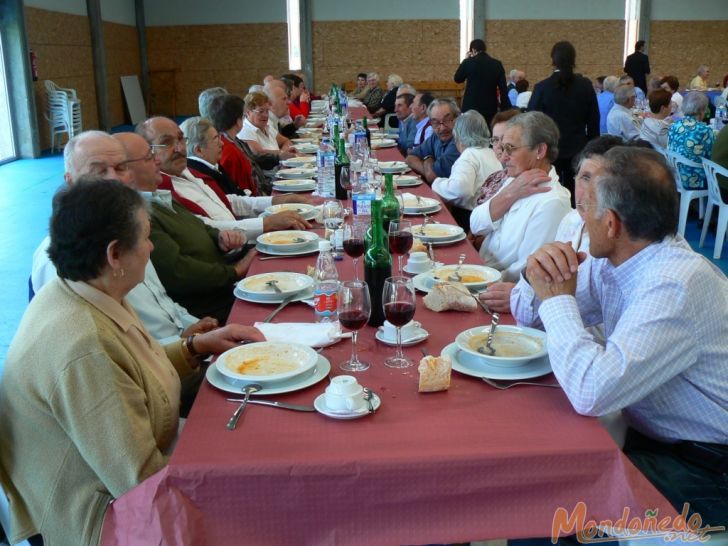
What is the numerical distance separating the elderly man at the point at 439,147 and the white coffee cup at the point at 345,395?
3.69m

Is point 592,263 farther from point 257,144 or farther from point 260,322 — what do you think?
point 257,144

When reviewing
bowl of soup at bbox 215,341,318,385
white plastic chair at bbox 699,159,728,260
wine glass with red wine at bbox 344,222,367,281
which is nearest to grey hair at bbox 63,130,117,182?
wine glass with red wine at bbox 344,222,367,281

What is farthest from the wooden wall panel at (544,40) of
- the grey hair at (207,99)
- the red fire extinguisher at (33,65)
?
the grey hair at (207,99)

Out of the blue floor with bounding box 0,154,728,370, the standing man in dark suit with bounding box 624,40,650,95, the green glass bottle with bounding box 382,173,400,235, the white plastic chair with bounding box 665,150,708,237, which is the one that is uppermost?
the standing man in dark suit with bounding box 624,40,650,95

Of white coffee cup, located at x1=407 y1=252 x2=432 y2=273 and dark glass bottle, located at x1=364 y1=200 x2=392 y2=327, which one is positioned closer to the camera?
dark glass bottle, located at x1=364 y1=200 x2=392 y2=327

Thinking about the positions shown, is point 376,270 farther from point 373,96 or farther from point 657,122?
point 373,96

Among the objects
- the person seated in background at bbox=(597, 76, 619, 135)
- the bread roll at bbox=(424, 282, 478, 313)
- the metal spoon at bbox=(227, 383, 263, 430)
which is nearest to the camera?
the metal spoon at bbox=(227, 383, 263, 430)

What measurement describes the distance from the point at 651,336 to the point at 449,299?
2.34 feet

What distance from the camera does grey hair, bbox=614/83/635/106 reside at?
26.4ft

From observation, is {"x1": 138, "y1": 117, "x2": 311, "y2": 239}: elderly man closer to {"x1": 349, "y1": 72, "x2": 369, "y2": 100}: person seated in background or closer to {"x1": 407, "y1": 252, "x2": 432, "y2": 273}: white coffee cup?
{"x1": 407, "y1": 252, "x2": 432, "y2": 273}: white coffee cup

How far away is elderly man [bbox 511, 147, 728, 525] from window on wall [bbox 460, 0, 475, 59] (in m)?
16.3

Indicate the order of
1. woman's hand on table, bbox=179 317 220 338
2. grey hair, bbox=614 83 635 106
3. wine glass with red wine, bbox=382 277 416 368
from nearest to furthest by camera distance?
1. wine glass with red wine, bbox=382 277 416 368
2. woman's hand on table, bbox=179 317 220 338
3. grey hair, bbox=614 83 635 106

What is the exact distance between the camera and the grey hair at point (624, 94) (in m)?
8.05

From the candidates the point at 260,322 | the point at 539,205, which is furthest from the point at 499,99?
the point at 260,322
